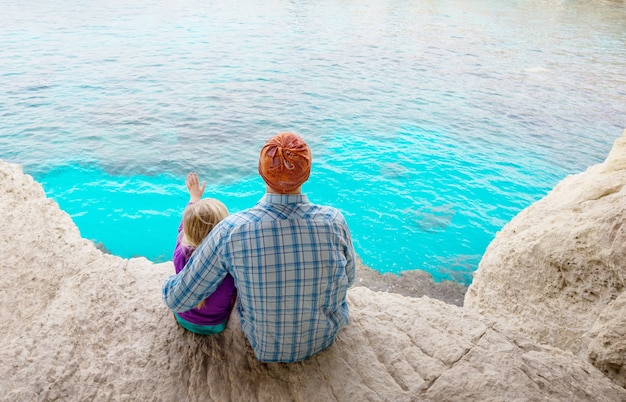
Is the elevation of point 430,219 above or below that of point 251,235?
below

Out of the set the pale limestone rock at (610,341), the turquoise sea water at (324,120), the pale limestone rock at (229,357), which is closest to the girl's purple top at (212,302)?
the pale limestone rock at (229,357)

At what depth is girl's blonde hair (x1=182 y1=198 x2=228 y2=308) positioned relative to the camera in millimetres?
2379

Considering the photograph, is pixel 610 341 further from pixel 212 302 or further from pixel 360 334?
pixel 212 302

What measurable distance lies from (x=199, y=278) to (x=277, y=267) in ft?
1.31

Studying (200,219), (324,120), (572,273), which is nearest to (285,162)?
(200,219)

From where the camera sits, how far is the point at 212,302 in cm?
246

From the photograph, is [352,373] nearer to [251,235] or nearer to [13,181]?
[251,235]

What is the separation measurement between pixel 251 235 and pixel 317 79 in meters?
11.2

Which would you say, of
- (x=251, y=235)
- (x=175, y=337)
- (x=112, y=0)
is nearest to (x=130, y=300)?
(x=175, y=337)

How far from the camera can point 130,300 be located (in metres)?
3.06

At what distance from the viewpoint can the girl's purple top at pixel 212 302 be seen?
242 centimetres

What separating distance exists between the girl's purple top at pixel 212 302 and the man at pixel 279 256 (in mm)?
185

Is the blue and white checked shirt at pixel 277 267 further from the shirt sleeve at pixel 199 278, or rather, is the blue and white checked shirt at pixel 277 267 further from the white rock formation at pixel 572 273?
the white rock formation at pixel 572 273

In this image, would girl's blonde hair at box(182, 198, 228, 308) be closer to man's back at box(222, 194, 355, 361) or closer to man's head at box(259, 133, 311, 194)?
man's back at box(222, 194, 355, 361)
